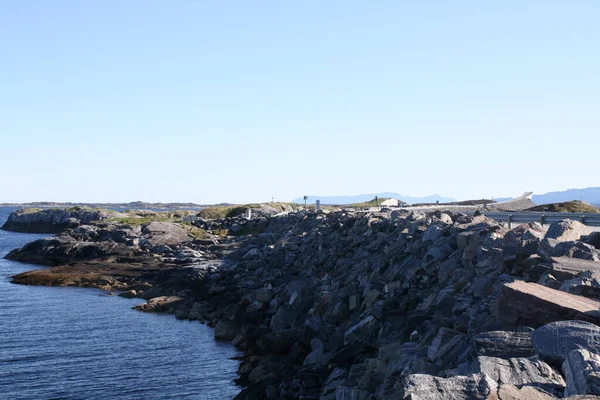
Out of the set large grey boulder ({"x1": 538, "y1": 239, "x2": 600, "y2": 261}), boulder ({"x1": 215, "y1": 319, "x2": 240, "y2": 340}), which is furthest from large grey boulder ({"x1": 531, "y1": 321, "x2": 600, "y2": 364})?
boulder ({"x1": 215, "y1": 319, "x2": 240, "y2": 340})

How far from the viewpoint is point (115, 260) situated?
5141 centimetres

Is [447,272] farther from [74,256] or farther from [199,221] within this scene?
[199,221]

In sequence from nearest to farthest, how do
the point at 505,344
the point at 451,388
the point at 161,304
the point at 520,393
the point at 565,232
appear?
the point at 520,393 → the point at 451,388 → the point at 505,344 → the point at 565,232 → the point at 161,304

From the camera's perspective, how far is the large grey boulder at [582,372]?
7.12 m

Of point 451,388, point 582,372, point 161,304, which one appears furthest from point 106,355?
point 582,372

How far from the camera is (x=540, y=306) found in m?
10.1

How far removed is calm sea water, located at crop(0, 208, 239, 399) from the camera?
62.2 feet

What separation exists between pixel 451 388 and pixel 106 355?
1855 centimetres

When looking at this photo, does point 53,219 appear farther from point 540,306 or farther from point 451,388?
point 451,388

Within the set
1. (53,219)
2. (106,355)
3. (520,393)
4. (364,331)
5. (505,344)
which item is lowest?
(106,355)

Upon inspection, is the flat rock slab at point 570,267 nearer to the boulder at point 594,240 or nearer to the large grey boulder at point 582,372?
the boulder at point 594,240

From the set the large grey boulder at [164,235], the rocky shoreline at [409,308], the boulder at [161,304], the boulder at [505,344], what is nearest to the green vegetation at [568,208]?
the rocky shoreline at [409,308]

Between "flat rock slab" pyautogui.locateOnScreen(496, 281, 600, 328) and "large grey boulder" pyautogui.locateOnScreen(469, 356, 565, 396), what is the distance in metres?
1.61

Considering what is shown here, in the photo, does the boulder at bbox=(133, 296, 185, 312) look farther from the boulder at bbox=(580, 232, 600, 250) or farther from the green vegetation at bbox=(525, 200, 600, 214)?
the green vegetation at bbox=(525, 200, 600, 214)
